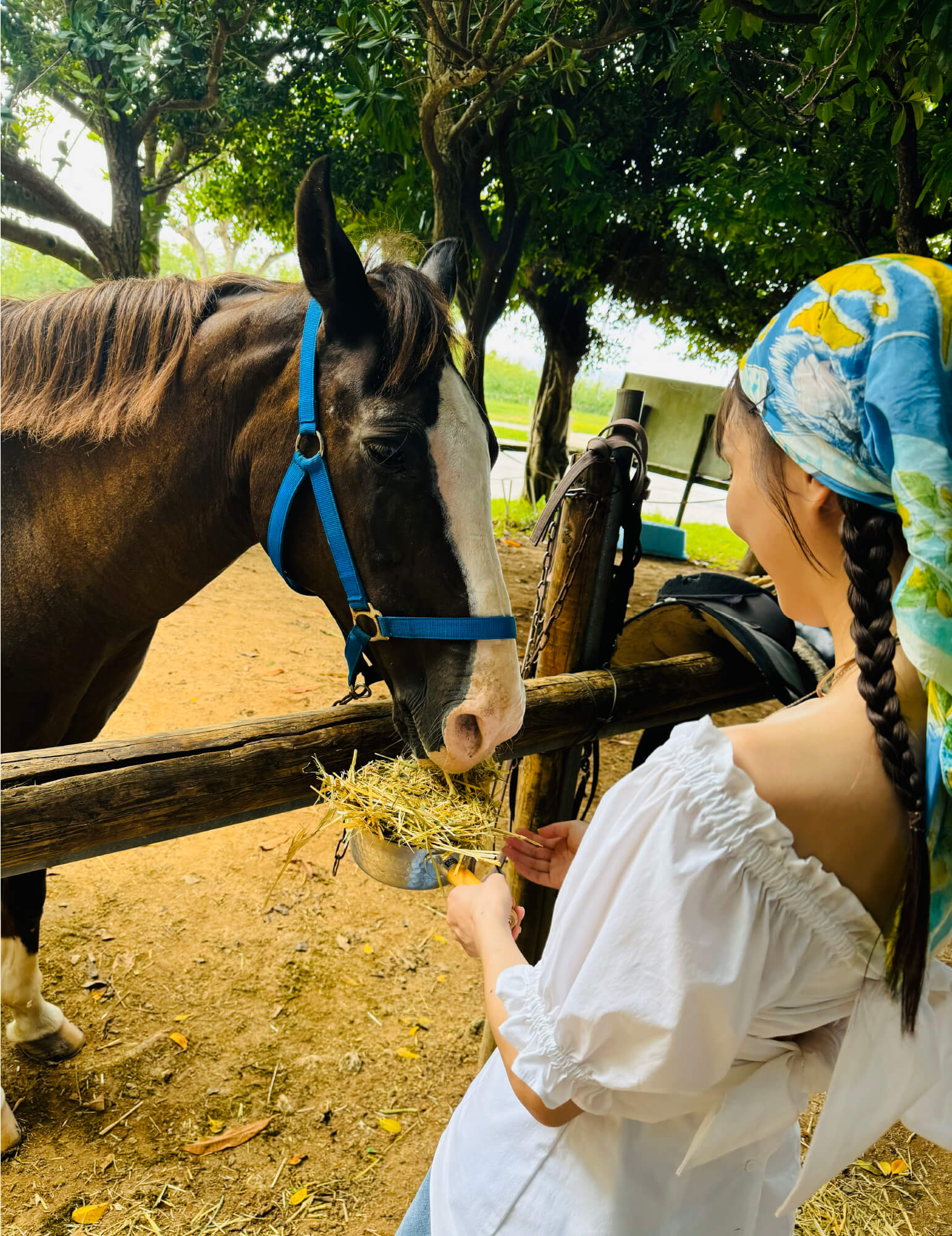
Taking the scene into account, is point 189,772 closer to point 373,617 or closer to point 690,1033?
point 373,617

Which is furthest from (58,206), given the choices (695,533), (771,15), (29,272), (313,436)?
(29,272)

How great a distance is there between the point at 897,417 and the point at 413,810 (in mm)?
997

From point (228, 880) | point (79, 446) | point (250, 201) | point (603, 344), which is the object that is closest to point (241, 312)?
point (79, 446)

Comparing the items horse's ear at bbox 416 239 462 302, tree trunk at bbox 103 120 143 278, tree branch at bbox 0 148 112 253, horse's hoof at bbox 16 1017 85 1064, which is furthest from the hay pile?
tree branch at bbox 0 148 112 253

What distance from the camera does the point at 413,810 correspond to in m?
1.35

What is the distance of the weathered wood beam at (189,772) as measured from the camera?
110 centimetres

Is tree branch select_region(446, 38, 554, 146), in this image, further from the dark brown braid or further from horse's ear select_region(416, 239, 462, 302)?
the dark brown braid

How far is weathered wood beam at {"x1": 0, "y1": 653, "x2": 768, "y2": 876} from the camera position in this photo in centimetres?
110

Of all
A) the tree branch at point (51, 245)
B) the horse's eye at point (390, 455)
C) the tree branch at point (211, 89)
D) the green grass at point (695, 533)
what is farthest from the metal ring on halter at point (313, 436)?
the tree branch at point (51, 245)

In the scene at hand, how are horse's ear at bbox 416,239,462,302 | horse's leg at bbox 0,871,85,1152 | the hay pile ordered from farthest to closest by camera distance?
horse's leg at bbox 0,871,85,1152 < horse's ear at bbox 416,239,462,302 < the hay pile

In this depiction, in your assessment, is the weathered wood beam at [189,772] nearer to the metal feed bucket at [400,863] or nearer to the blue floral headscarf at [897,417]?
the metal feed bucket at [400,863]

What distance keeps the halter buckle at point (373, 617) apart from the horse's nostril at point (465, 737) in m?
0.24

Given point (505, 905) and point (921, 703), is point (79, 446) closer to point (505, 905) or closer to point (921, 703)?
point (505, 905)

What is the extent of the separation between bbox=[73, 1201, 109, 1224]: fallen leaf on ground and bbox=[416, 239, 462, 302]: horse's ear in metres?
2.51
